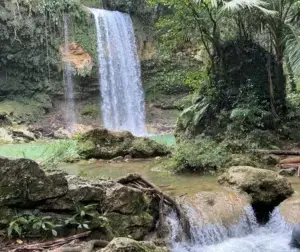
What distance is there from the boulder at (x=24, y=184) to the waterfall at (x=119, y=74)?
1767cm

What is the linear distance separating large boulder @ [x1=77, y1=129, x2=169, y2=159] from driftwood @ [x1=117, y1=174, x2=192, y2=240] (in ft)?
17.8

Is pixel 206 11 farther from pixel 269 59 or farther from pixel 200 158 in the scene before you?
pixel 200 158

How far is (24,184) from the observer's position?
16.9ft

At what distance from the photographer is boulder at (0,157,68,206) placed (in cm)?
507

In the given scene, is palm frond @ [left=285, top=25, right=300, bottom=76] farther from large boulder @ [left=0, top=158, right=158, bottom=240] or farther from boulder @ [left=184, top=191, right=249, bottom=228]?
large boulder @ [left=0, top=158, right=158, bottom=240]

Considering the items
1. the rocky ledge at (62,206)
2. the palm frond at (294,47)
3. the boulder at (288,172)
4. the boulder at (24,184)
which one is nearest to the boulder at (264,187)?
the boulder at (288,172)

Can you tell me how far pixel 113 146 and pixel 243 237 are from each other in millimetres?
6196

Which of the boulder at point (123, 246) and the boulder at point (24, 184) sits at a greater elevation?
the boulder at point (24, 184)

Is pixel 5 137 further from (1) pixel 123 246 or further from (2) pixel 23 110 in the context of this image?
(1) pixel 123 246

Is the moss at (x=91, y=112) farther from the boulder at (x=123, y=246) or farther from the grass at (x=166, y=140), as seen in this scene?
the boulder at (x=123, y=246)

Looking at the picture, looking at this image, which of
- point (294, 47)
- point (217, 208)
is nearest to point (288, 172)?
point (217, 208)

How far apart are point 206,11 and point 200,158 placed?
509cm

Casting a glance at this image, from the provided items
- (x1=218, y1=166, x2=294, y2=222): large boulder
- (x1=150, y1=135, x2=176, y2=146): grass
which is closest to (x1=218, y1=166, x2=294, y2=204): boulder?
(x1=218, y1=166, x2=294, y2=222): large boulder

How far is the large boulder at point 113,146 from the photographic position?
1184cm
